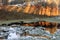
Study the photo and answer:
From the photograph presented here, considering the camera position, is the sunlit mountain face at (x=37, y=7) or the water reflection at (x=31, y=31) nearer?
the water reflection at (x=31, y=31)

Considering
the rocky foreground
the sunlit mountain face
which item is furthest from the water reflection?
the sunlit mountain face

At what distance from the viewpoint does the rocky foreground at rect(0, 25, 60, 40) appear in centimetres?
235

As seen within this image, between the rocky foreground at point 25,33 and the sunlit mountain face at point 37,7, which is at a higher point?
the sunlit mountain face at point 37,7

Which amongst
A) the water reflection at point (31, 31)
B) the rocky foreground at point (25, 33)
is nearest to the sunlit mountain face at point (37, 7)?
the water reflection at point (31, 31)

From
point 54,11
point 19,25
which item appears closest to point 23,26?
point 19,25

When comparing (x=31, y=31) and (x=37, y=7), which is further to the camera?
(x=37, y=7)

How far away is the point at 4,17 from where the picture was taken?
2.60 m

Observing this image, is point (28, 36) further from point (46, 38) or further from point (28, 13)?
point (28, 13)

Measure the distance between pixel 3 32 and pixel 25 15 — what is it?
0.50m

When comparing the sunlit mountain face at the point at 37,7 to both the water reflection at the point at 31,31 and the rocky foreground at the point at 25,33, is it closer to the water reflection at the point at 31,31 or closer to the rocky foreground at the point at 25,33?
the water reflection at the point at 31,31

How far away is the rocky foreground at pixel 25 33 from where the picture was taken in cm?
235

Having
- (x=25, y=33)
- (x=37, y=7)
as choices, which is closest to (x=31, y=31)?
(x=25, y=33)

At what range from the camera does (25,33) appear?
2438mm

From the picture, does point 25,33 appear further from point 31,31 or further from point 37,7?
point 37,7
